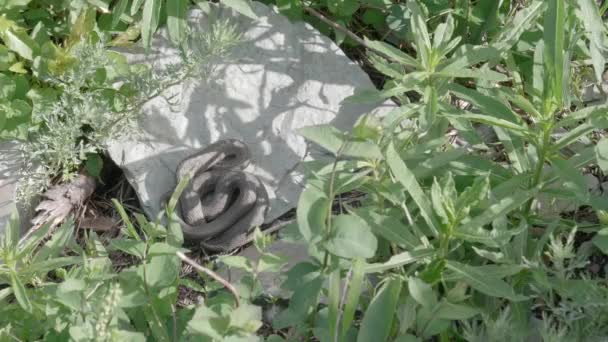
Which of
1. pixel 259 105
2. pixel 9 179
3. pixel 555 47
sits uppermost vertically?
pixel 555 47

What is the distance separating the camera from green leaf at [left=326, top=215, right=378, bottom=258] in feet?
6.93

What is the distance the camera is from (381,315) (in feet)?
7.53

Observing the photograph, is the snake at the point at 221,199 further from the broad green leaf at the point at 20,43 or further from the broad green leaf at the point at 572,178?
the broad green leaf at the point at 572,178

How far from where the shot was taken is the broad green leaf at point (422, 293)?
2.36m

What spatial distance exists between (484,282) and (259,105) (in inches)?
80.9

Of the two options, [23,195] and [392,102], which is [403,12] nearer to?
[392,102]

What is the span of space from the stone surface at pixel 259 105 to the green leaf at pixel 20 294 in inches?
58.2

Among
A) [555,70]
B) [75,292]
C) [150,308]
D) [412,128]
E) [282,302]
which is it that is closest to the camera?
[75,292]

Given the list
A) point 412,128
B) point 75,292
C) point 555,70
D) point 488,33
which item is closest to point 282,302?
point 412,128

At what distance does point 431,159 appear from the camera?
2.82m

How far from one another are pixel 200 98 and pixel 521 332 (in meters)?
2.21

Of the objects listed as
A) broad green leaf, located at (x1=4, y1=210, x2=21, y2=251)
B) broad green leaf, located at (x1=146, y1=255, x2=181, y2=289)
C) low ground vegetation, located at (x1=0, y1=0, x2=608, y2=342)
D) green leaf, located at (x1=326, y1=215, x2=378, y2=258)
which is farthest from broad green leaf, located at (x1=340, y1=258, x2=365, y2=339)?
broad green leaf, located at (x1=4, y1=210, x2=21, y2=251)

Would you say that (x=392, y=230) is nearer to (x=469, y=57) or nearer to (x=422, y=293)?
(x=422, y=293)

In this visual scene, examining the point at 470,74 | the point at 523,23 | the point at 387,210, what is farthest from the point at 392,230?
the point at 523,23
